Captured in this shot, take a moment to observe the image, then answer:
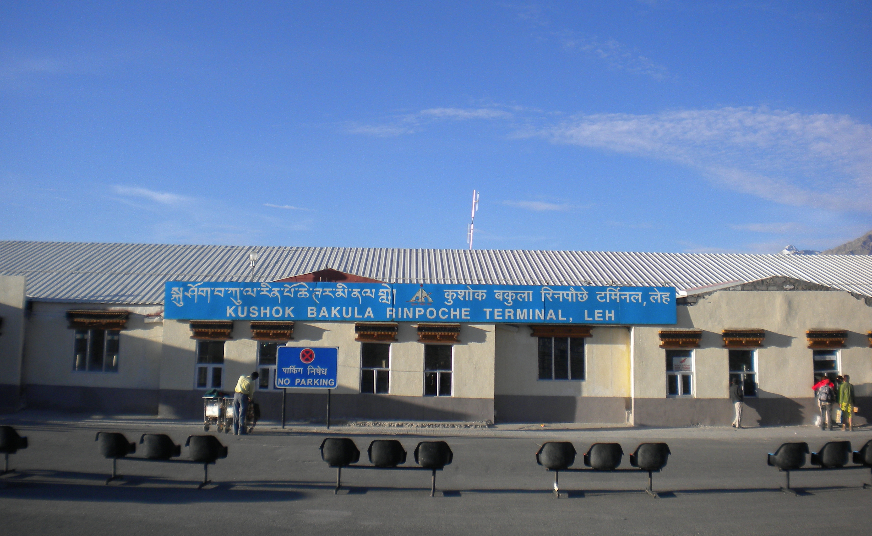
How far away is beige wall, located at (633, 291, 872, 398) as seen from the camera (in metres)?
19.0

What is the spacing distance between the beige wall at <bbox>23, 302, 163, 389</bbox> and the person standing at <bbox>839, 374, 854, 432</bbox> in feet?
68.4

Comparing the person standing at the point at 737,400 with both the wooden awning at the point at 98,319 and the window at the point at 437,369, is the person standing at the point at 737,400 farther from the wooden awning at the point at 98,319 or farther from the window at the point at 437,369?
the wooden awning at the point at 98,319

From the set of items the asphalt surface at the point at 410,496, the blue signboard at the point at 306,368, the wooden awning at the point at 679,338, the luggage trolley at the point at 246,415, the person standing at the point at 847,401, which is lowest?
the asphalt surface at the point at 410,496

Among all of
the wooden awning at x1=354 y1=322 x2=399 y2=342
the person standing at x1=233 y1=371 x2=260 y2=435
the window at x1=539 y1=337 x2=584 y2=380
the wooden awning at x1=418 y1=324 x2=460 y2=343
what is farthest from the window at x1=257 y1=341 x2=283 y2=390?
the window at x1=539 y1=337 x2=584 y2=380

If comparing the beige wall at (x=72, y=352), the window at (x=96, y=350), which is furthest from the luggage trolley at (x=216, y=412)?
the window at (x=96, y=350)

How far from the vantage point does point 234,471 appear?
11406mm

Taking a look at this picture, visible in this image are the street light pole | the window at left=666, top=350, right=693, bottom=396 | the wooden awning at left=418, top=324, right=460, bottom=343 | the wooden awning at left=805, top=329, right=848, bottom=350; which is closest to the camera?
the wooden awning at left=418, top=324, right=460, bottom=343

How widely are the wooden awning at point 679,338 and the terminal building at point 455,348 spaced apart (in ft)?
0.20

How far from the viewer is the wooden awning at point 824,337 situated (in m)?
19.1

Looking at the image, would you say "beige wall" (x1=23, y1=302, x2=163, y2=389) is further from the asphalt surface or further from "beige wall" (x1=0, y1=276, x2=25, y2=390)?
the asphalt surface

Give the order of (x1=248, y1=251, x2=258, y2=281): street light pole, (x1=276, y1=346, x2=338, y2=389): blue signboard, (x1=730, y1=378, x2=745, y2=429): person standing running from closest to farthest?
1. (x1=276, y1=346, x2=338, y2=389): blue signboard
2. (x1=730, y1=378, x2=745, y2=429): person standing
3. (x1=248, y1=251, x2=258, y2=281): street light pole

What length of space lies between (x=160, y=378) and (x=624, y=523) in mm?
15277

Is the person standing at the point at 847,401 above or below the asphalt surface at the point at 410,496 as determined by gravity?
above

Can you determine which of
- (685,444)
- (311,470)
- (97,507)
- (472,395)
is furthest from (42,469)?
(685,444)
